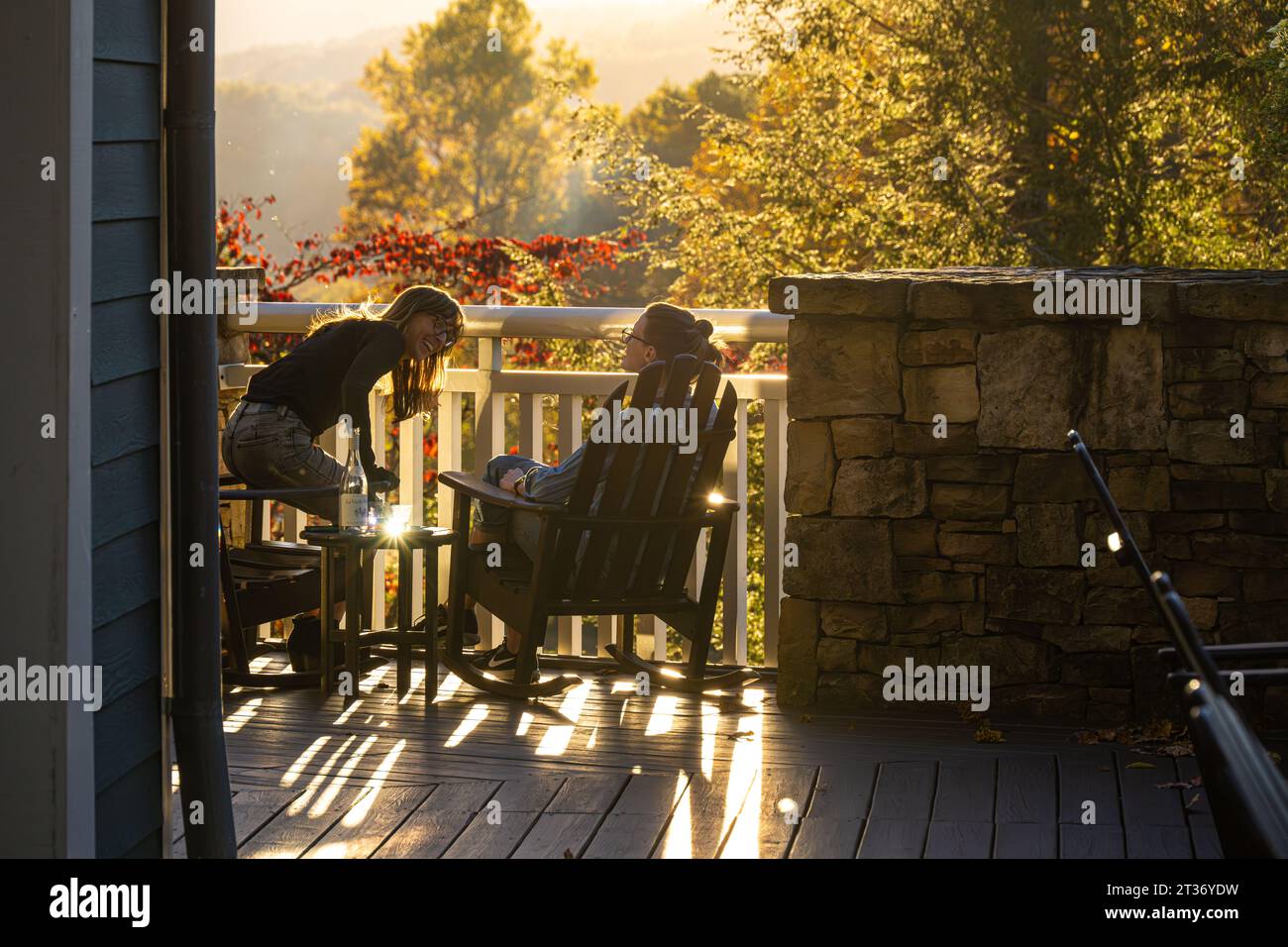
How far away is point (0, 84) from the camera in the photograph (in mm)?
2057

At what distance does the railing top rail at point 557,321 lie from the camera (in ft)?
15.6

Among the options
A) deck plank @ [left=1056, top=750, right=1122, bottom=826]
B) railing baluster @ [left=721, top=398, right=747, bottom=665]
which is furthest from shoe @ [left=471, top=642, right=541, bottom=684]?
deck plank @ [left=1056, top=750, right=1122, bottom=826]

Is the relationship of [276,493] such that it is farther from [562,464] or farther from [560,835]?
[560,835]

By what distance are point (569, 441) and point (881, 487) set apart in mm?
1152

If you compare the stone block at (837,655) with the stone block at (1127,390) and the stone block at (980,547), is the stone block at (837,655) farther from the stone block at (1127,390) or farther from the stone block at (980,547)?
the stone block at (1127,390)

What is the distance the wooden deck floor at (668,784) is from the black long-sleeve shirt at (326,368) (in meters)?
0.91

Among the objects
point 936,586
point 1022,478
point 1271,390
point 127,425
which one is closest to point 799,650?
point 936,586

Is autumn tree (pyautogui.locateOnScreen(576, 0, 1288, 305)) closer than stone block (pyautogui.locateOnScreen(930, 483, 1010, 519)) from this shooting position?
No

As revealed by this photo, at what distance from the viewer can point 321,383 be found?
497cm

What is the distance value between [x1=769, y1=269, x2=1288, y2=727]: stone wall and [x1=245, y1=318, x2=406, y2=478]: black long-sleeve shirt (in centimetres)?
127

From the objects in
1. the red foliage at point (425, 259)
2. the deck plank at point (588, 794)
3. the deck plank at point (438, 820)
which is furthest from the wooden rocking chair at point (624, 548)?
the red foliage at point (425, 259)

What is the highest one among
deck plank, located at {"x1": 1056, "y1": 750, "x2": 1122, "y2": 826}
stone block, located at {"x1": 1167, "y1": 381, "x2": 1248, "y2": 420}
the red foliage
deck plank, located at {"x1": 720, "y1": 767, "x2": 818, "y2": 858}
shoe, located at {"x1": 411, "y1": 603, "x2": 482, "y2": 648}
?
the red foliage

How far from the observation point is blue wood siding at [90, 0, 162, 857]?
88.9 inches

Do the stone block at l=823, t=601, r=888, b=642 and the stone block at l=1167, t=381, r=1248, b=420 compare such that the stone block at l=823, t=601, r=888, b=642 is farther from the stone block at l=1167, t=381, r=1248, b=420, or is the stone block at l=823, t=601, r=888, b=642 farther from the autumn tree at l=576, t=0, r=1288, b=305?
the autumn tree at l=576, t=0, r=1288, b=305
